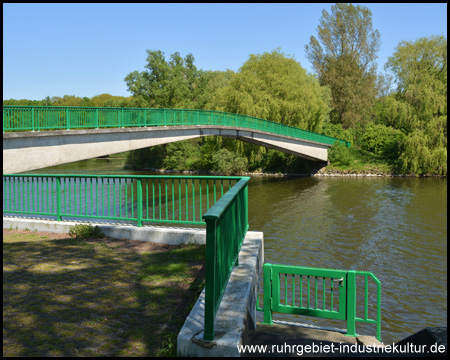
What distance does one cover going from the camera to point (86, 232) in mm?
7918

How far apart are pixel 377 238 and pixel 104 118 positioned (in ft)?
40.6

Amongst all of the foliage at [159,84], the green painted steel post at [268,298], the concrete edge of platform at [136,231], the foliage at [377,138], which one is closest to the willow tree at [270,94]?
the foliage at [377,138]

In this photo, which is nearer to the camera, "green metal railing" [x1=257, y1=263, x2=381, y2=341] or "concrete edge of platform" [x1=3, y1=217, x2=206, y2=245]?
"green metal railing" [x1=257, y1=263, x2=381, y2=341]

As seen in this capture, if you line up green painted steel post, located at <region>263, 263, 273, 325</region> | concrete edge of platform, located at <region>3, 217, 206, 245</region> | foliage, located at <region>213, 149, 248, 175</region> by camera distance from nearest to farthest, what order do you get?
green painted steel post, located at <region>263, 263, 273, 325</region>
concrete edge of platform, located at <region>3, 217, 206, 245</region>
foliage, located at <region>213, 149, 248, 175</region>

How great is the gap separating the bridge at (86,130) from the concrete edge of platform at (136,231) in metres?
7.19

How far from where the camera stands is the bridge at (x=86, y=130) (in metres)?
15.0

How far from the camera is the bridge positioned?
1504 cm

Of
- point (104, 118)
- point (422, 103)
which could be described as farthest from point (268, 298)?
point (422, 103)

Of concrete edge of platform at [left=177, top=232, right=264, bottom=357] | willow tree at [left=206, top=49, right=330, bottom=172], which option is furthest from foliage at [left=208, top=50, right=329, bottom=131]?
concrete edge of platform at [left=177, top=232, right=264, bottom=357]

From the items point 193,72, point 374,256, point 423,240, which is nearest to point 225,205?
point 374,256

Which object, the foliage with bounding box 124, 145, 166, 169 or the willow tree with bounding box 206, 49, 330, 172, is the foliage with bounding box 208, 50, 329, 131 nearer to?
the willow tree with bounding box 206, 49, 330, 172

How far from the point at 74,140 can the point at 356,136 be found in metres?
35.4

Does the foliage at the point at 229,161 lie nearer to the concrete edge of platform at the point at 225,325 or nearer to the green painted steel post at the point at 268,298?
the green painted steel post at the point at 268,298

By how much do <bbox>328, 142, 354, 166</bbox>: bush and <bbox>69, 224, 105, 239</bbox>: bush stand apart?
3331cm
